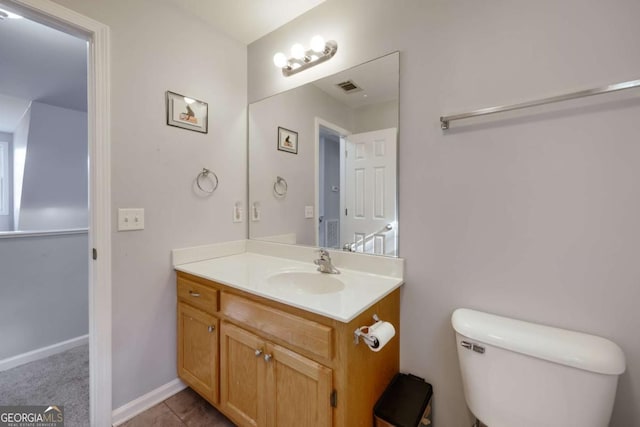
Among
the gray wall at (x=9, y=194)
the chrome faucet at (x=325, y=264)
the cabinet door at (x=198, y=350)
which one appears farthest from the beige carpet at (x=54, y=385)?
the gray wall at (x=9, y=194)

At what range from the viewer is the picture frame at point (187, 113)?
1.57 metres

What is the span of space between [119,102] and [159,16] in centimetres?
60

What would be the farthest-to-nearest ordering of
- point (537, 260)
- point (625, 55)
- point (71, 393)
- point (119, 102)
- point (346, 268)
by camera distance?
1. point (71, 393)
2. point (346, 268)
3. point (119, 102)
4. point (537, 260)
5. point (625, 55)

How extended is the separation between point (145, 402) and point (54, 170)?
2.72 m

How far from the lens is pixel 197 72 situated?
1.70m

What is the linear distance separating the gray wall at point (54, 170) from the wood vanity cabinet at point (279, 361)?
8.08 ft

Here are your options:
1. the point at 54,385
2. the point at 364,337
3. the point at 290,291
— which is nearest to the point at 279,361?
the point at 290,291

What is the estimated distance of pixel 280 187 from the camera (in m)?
1.90

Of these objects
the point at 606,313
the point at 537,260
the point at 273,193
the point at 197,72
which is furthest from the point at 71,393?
the point at 606,313

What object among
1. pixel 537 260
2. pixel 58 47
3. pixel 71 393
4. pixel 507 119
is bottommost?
pixel 71 393

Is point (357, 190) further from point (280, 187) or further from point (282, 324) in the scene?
point (282, 324)

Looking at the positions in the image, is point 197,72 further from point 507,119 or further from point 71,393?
point 71,393

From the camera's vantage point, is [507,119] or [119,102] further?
[119,102]

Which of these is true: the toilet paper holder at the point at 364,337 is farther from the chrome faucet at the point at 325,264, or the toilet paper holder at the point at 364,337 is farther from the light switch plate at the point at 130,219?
the light switch plate at the point at 130,219
